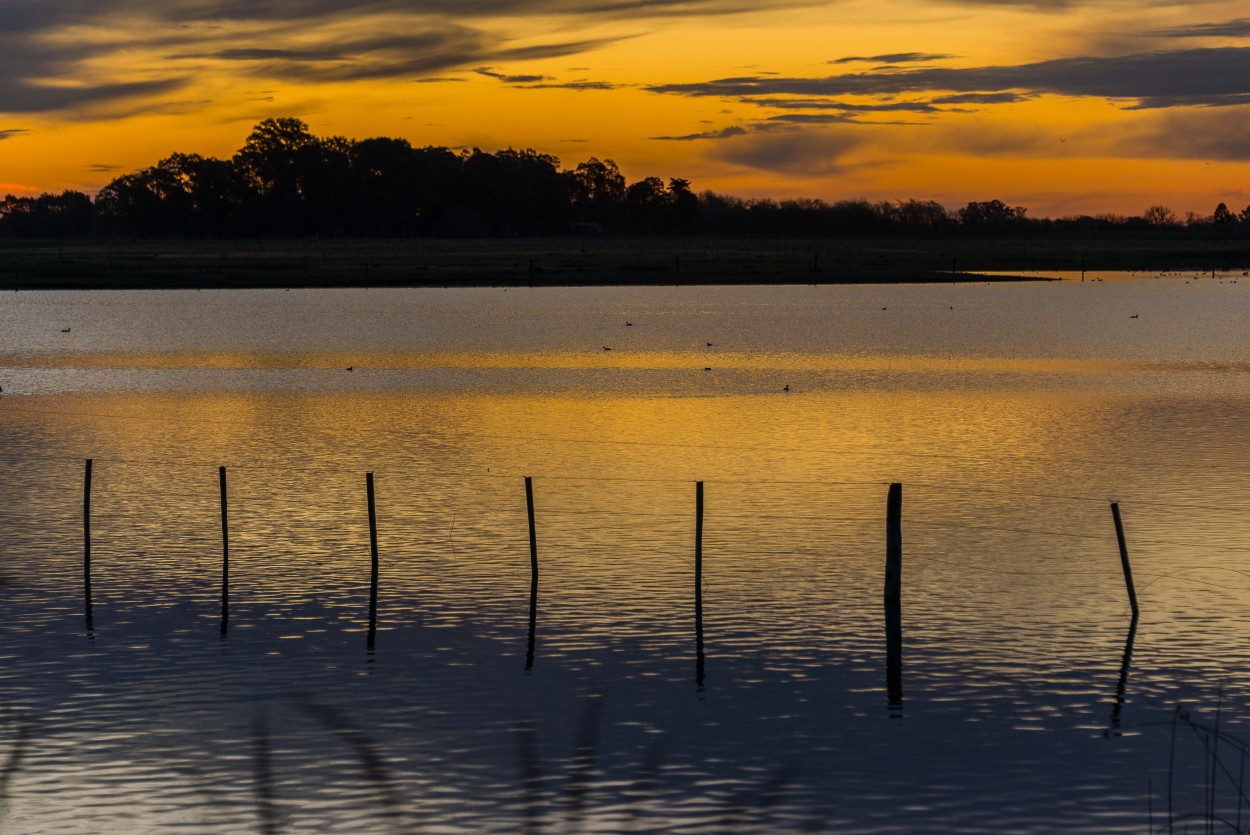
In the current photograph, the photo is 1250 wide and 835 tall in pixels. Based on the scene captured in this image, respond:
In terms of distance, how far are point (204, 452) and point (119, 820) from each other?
104 feet

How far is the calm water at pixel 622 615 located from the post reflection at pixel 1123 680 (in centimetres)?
10

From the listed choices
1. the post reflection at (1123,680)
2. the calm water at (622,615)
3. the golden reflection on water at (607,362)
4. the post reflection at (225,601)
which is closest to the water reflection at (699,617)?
the calm water at (622,615)

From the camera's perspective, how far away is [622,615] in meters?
26.4

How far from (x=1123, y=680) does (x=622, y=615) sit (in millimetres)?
7895

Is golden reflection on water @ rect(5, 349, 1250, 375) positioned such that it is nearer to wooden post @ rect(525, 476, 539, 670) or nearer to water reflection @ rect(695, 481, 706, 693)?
wooden post @ rect(525, 476, 539, 670)

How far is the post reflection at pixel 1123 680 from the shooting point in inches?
810

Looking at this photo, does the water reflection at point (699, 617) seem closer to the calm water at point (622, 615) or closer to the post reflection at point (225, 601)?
the calm water at point (622, 615)

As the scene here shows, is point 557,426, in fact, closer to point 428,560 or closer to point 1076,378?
point 428,560

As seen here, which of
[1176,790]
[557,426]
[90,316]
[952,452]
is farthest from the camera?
[90,316]

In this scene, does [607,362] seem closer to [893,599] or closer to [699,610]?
[699,610]

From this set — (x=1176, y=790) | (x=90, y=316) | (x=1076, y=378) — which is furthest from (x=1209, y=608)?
(x=90, y=316)

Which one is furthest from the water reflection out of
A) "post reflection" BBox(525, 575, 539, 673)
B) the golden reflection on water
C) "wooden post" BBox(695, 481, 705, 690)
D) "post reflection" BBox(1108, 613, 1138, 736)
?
the golden reflection on water

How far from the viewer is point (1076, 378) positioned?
2894 inches

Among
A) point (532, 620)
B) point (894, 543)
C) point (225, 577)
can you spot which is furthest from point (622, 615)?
point (225, 577)
